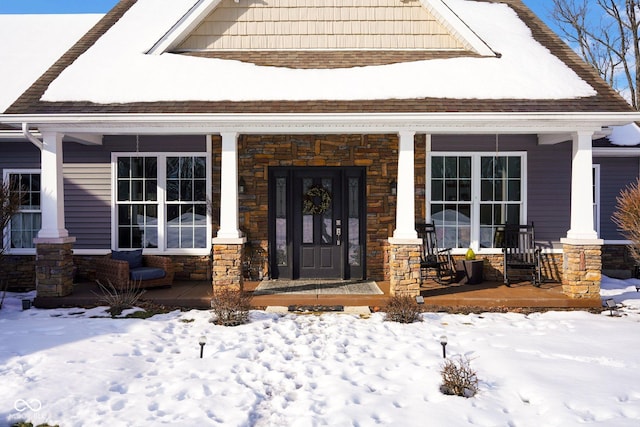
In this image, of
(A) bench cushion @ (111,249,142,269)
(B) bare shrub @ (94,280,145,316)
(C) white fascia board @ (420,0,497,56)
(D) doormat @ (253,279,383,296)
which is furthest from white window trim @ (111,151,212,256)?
(C) white fascia board @ (420,0,497,56)

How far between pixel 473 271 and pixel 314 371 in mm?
4932

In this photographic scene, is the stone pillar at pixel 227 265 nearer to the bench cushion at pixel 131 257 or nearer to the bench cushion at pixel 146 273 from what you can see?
the bench cushion at pixel 146 273

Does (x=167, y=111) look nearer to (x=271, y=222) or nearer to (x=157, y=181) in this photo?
(x=157, y=181)

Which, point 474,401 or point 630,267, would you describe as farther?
point 630,267

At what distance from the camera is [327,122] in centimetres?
712

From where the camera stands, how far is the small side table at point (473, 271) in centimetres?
856

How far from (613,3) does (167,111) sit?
20.1m

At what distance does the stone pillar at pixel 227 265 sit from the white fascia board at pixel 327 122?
1938 mm

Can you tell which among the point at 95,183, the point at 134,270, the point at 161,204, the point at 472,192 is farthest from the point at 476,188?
the point at 95,183

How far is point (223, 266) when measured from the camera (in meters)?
7.29

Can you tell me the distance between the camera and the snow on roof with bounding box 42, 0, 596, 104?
24.7 ft

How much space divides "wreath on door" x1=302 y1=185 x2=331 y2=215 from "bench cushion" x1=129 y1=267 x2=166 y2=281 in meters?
3.07

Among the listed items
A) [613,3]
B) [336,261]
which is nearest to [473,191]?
[336,261]

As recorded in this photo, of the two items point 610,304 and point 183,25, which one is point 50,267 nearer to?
point 183,25
